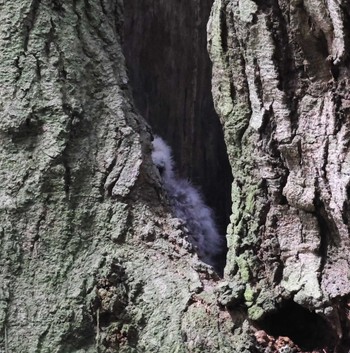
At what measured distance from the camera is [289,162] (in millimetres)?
1892

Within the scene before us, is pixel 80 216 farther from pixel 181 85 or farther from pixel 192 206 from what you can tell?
pixel 181 85

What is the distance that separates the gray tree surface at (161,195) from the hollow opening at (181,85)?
0.65 meters

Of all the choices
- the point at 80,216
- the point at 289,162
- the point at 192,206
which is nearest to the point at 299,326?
the point at 289,162

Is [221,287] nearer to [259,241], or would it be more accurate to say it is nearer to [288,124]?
[259,241]

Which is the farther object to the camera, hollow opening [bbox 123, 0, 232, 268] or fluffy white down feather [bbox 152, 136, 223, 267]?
hollow opening [bbox 123, 0, 232, 268]

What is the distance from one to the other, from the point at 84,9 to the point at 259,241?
932 mm

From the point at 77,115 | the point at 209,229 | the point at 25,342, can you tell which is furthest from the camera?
the point at 209,229

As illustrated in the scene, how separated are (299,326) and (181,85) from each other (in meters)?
1.31

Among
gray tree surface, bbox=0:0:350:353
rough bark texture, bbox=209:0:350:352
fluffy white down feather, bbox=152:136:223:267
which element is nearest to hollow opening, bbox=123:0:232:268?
fluffy white down feather, bbox=152:136:223:267

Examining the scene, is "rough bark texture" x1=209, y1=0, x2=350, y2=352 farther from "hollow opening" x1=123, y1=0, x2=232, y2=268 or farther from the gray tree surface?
"hollow opening" x1=123, y1=0, x2=232, y2=268

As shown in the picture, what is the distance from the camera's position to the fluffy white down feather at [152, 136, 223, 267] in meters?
2.70

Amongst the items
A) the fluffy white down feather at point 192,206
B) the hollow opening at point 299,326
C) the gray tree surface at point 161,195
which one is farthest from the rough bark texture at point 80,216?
the fluffy white down feather at point 192,206

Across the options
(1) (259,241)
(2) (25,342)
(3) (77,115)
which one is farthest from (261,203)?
(2) (25,342)

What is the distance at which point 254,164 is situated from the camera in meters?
1.96
